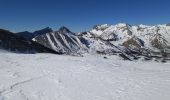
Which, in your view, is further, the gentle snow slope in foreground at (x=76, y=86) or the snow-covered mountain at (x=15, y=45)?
the snow-covered mountain at (x=15, y=45)

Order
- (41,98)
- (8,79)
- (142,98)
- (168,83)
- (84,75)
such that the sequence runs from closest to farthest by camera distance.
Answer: (41,98)
(142,98)
(8,79)
(168,83)
(84,75)

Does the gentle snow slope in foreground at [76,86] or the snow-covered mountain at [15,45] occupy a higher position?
the snow-covered mountain at [15,45]

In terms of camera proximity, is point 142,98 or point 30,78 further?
point 30,78

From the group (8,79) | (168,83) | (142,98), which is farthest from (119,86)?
(8,79)

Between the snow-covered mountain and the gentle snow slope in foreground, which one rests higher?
the snow-covered mountain

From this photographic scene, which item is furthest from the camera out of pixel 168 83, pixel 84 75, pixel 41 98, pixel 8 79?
pixel 84 75

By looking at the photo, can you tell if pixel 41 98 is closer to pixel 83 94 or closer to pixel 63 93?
pixel 63 93

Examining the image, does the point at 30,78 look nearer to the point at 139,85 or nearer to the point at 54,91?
the point at 54,91

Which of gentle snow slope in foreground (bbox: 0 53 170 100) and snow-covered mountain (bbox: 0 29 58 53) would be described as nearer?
gentle snow slope in foreground (bbox: 0 53 170 100)

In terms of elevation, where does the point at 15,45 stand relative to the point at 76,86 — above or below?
above

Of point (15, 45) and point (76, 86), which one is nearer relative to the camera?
point (76, 86)
